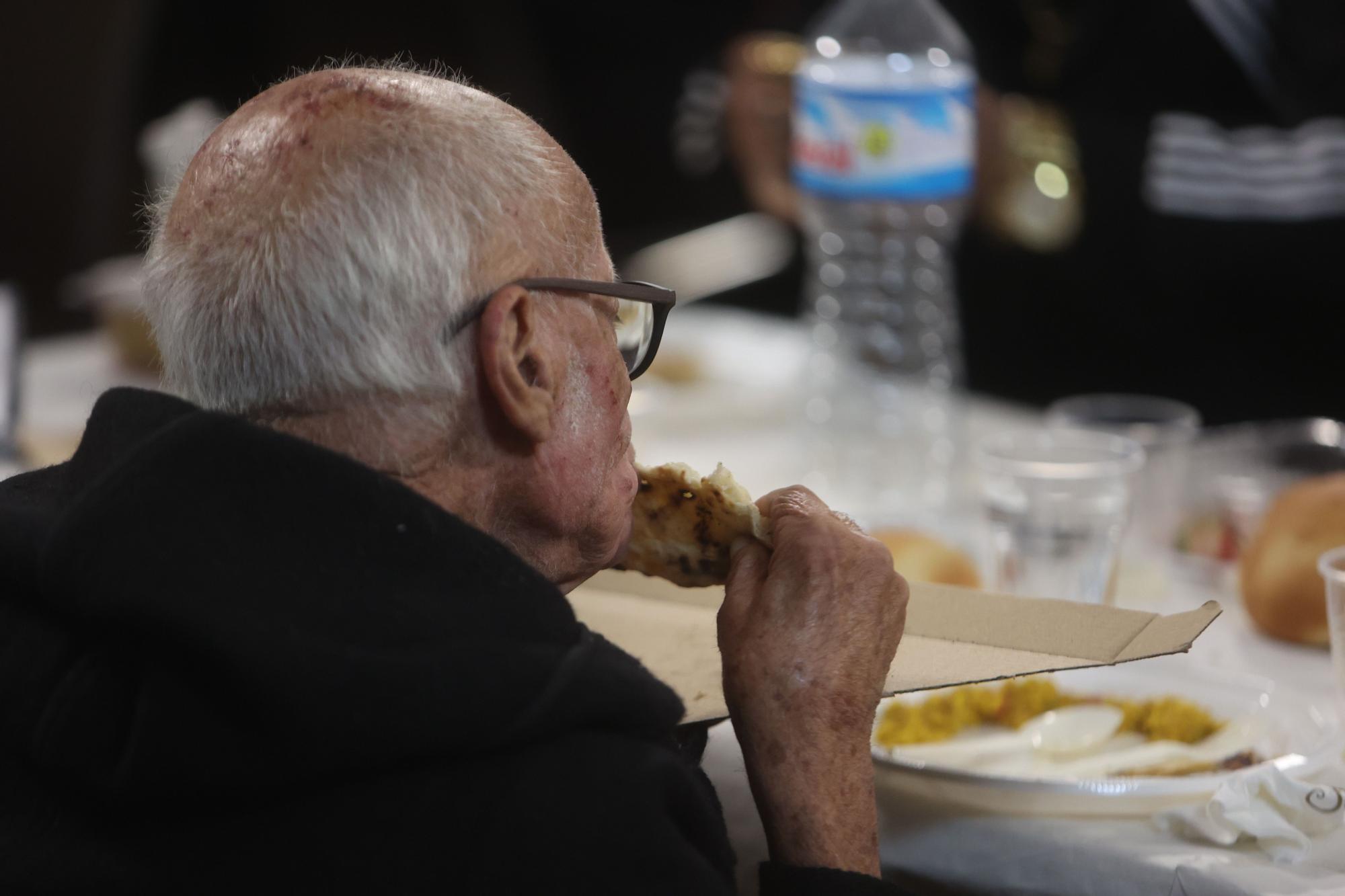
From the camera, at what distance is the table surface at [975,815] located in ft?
3.14

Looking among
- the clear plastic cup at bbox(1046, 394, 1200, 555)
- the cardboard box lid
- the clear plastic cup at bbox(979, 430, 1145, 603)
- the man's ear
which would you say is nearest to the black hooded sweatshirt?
the man's ear

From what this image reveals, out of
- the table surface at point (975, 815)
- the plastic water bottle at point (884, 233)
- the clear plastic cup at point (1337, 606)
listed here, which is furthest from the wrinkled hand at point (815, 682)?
the plastic water bottle at point (884, 233)

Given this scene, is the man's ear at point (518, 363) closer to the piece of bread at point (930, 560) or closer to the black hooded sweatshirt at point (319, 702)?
the black hooded sweatshirt at point (319, 702)

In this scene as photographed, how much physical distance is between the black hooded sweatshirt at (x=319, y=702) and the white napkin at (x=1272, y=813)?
0.42 m

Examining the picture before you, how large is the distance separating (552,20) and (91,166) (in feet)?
5.70

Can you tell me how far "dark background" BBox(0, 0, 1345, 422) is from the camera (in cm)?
247

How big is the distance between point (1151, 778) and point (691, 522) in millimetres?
391

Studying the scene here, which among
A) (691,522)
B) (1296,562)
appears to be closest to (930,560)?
(1296,562)

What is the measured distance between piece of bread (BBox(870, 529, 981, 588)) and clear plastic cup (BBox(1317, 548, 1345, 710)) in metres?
0.37

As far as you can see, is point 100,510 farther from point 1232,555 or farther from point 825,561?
point 1232,555

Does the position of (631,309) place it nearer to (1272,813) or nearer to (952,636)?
(952,636)

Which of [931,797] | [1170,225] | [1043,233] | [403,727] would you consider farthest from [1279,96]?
Answer: [403,727]

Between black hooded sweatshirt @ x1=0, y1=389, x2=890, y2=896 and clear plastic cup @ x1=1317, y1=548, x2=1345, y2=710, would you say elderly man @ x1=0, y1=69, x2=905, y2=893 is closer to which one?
black hooded sweatshirt @ x1=0, y1=389, x2=890, y2=896

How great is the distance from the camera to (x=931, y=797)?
3.50 ft
